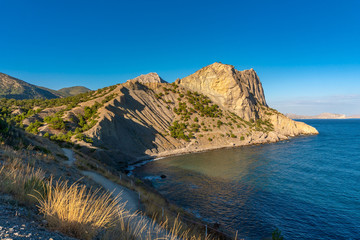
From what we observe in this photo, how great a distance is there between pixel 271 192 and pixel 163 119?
44.5 metres

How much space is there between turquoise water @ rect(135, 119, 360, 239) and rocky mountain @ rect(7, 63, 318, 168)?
9.93m

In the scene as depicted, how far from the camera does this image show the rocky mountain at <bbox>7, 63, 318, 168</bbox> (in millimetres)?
39656

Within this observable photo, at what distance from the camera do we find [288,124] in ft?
282

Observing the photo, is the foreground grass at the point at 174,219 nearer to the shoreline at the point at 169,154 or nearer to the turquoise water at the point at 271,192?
the turquoise water at the point at 271,192

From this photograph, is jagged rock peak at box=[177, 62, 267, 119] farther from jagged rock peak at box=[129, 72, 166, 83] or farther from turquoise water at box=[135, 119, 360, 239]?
turquoise water at box=[135, 119, 360, 239]

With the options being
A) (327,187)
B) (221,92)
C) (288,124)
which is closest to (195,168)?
(327,187)

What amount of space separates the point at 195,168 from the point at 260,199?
602 inches

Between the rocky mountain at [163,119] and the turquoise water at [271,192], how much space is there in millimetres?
9925

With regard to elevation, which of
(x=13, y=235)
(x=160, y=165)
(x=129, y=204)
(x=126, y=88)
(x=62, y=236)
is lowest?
(x=160, y=165)

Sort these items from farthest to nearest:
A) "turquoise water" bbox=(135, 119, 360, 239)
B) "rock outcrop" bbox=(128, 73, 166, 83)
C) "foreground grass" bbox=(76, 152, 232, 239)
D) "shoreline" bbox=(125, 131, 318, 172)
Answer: "rock outcrop" bbox=(128, 73, 166, 83)
"shoreline" bbox=(125, 131, 318, 172)
"turquoise water" bbox=(135, 119, 360, 239)
"foreground grass" bbox=(76, 152, 232, 239)

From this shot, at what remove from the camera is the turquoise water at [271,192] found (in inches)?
671

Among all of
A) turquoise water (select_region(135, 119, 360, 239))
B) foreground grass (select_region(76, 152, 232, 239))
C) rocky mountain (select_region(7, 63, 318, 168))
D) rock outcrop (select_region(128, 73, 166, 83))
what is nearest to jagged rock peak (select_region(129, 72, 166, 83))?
rock outcrop (select_region(128, 73, 166, 83))

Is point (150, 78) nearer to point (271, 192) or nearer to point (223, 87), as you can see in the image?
point (223, 87)

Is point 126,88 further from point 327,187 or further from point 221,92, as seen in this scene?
point 327,187
